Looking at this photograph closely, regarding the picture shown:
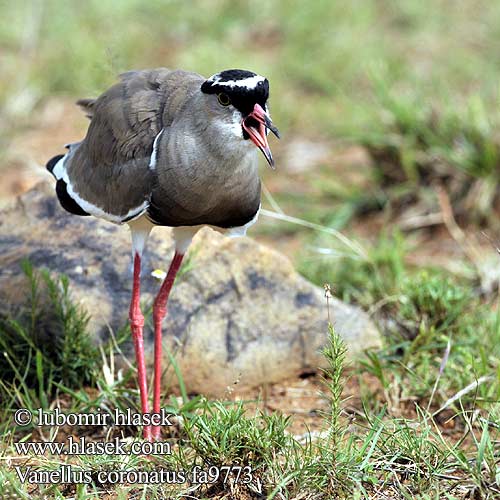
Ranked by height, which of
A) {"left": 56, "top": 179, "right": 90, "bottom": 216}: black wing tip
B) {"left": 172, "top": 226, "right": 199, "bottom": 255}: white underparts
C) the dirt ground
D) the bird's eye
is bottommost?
the dirt ground

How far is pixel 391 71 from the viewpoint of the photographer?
692cm

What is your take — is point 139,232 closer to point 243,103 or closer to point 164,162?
point 164,162

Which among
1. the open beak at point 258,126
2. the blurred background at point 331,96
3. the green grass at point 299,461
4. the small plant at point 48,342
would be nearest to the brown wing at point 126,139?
the open beak at point 258,126

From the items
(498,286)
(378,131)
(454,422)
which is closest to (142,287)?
(454,422)

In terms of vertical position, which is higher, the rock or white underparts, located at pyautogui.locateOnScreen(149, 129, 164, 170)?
white underparts, located at pyautogui.locateOnScreen(149, 129, 164, 170)

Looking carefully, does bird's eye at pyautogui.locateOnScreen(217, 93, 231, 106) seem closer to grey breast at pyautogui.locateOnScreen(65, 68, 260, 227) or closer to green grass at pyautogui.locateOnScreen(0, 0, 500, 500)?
grey breast at pyautogui.locateOnScreen(65, 68, 260, 227)

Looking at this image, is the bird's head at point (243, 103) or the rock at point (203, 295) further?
the rock at point (203, 295)

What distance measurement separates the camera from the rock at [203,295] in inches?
138

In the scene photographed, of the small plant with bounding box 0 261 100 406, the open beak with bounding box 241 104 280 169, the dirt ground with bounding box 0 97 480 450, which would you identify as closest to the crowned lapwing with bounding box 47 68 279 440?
the open beak with bounding box 241 104 280 169

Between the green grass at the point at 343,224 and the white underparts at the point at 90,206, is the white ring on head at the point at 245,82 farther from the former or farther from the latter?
the green grass at the point at 343,224

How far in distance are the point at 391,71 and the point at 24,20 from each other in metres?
3.33

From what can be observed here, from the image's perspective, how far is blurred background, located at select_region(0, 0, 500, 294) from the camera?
5.15 metres

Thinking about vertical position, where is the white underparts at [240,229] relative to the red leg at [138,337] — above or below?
above

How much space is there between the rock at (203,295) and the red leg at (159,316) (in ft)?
0.84
